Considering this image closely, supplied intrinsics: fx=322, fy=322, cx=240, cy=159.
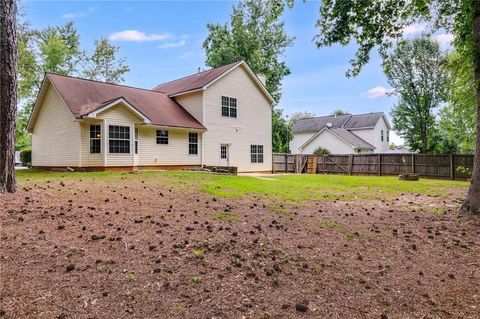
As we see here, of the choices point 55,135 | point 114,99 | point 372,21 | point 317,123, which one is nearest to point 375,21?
point 372,21

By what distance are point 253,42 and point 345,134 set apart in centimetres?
1449

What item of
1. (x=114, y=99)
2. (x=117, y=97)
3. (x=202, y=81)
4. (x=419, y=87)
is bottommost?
(x=114, y=99)

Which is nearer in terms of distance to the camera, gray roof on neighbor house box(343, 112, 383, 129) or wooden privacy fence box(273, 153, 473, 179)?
wooden privacy fence box(273, 153, 473, 179)

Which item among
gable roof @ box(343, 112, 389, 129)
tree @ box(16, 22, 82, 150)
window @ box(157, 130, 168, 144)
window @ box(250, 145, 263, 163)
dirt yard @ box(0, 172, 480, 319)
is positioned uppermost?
tree @ box(16, 22, 82, 150)

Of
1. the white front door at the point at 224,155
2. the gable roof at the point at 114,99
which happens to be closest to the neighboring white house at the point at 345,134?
the white front door at the point at 224,155

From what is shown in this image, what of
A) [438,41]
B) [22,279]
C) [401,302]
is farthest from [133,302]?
[438,41]

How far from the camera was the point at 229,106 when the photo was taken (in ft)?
70.7

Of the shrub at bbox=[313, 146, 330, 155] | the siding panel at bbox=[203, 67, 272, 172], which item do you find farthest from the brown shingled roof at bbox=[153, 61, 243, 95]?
the shrub at bbox=[313, 146, 330, 155]

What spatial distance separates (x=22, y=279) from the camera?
3.18 meters

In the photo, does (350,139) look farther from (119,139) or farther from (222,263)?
(222,263)

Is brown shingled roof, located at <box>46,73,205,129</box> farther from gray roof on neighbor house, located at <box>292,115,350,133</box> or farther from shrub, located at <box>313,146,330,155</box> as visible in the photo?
gray roof on neighbor house, located at <box>292,115,350,133</box>

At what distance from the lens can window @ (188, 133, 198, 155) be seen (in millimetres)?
19750

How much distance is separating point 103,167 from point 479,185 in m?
14.6

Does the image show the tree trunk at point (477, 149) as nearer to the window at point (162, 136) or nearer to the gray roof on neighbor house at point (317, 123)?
the window at point (162, 136)
